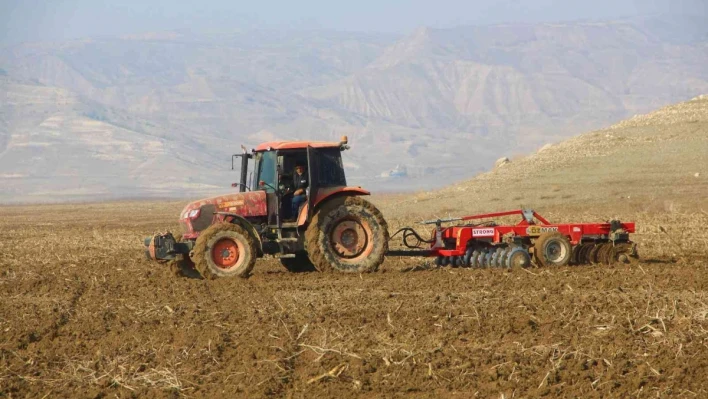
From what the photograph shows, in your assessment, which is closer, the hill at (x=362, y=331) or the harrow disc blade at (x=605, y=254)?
the hill at (x=362, y=331)

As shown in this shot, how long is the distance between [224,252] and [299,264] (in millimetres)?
2019

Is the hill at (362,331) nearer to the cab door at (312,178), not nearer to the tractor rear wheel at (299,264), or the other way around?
the tractor rear wheel at (299,264)

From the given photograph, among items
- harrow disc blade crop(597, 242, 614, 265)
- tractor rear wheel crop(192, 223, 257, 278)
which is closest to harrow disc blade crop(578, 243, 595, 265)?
harrow disc blade crop(597, 242, 614, 265)

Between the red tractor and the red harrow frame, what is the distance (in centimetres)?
75

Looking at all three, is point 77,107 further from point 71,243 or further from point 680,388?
point 680,388

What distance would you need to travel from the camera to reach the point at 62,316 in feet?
43.7

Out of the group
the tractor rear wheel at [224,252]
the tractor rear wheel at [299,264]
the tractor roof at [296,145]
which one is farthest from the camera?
the tractor rear wheel at [299,264]

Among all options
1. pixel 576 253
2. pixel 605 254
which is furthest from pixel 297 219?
pixel 605 254

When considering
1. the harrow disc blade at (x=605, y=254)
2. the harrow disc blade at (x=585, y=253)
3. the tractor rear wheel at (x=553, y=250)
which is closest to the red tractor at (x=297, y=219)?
the tractor rear wheel at (x=553, y=250)

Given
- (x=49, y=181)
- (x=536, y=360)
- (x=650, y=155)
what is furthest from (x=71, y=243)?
(x=49, y=181)

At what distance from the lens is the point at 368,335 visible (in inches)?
459

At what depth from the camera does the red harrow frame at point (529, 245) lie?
57.2ft

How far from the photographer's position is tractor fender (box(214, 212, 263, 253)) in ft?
55.6

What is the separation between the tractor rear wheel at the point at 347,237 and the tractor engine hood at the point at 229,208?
2.96 feet
